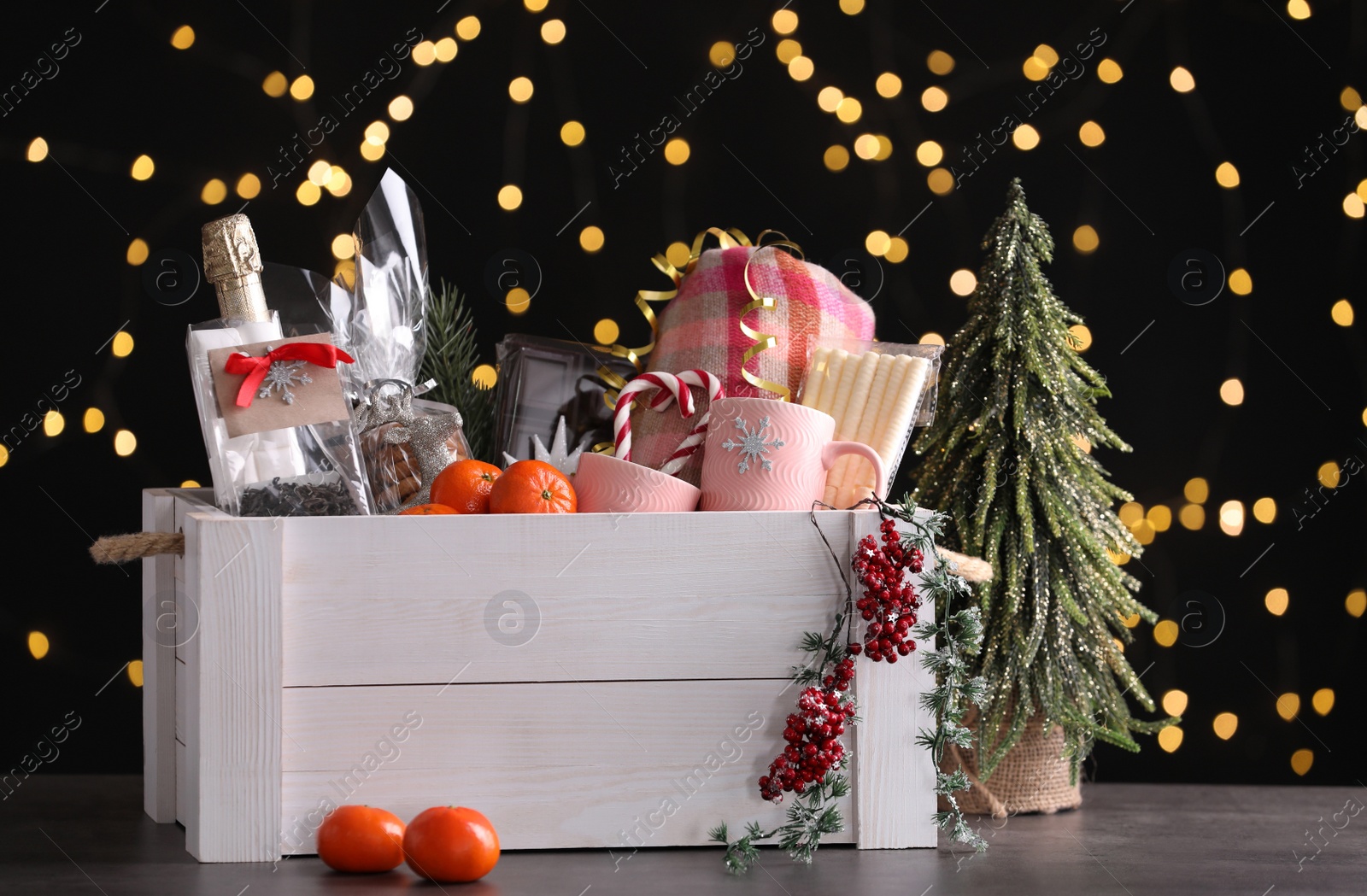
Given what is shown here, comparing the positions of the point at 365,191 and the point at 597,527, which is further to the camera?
the point at 365,191

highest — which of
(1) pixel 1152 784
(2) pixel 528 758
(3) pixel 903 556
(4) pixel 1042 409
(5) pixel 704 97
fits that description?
(5) pixel 704 97

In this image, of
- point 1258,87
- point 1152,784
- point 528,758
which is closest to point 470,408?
point 528,758

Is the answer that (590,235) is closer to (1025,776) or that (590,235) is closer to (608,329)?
(608,329)

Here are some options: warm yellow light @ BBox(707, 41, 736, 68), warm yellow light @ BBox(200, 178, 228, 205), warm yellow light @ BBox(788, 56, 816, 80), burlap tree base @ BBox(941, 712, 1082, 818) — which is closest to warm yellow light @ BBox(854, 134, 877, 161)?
warm yellow light @ BBox(788, 56, 816, 80)

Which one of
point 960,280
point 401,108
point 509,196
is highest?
point 401,108

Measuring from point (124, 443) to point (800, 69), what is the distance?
113cm

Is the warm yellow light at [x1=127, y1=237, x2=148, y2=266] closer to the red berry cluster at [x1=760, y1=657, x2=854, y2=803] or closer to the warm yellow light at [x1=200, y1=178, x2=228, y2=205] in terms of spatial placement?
the warm yellow light at [x1=200, y1=178, x2=228, y2=205]

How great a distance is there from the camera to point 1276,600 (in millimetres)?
1622

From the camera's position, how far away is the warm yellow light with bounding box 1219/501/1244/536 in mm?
1628

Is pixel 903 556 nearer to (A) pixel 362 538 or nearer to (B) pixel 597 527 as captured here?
(B) pixel 597 527

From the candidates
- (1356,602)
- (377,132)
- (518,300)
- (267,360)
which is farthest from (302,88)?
(1356,602)

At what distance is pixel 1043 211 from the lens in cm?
166

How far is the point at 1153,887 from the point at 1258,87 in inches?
46.2

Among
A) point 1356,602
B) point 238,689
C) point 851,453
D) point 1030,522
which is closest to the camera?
point 238,689
